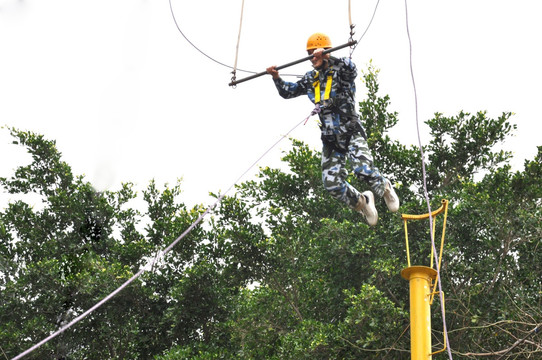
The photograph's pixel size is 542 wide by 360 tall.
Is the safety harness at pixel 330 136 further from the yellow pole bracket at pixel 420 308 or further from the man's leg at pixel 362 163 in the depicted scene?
the yellow pole bracket at pixel 420 308

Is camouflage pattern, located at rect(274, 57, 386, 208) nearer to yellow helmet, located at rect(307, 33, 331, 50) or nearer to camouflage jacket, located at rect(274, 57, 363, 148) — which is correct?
camouflage jacket, located at rect(274, 57, 363, 148)

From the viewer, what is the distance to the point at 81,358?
1123cm

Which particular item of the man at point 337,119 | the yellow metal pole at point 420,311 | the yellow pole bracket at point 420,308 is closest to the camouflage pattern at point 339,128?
the man at point 337,119

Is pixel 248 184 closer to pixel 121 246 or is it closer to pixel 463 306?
pixel 121 246

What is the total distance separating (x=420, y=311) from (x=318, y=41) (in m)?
1.90

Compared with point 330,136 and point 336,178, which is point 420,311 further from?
point 330,136

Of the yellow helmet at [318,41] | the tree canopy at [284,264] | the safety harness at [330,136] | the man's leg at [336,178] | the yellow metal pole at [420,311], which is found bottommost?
the yellow metal pole at [420,311]

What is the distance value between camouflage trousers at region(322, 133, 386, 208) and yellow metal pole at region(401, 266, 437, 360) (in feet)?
2.31

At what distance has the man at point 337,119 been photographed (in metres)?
5.05

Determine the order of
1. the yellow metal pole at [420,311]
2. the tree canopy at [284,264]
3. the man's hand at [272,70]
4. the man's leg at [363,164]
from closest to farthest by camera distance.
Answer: the yellow metal pole at [420,311]
the man's hand at [272,70]
the man's leg at [363,164]
the tree canopy at [284,264]

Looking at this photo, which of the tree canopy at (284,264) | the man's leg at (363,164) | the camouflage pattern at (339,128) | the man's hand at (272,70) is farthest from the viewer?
the tree canopy at (284,264)

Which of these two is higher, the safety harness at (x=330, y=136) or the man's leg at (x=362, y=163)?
the safety harness at (x=330, y=136)

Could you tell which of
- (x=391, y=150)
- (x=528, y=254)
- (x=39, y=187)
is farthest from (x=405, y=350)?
(x=39, y=187)

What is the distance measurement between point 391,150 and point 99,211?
4873mm
